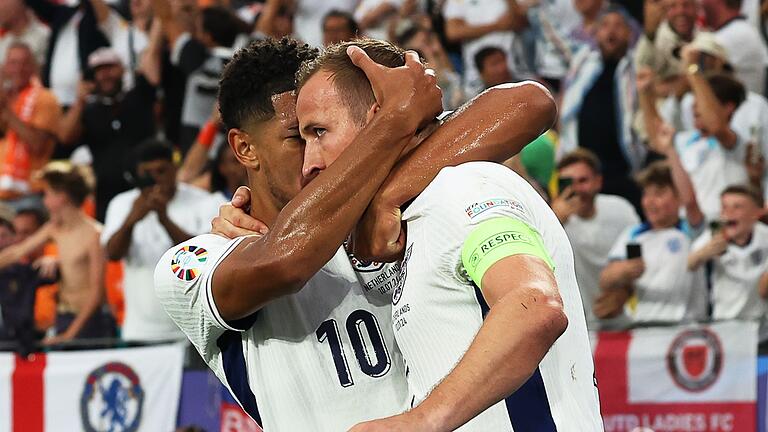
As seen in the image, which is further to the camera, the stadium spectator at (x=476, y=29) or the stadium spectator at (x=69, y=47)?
the stadium spectator at (x=69, y=47)

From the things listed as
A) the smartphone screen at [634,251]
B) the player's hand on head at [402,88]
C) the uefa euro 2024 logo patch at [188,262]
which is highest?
the player's hand on head at [402,88]

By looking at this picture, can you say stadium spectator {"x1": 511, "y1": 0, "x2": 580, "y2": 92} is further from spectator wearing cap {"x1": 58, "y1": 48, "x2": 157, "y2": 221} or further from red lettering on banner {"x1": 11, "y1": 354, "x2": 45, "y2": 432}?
red lettering on banner {"x1": 11, "y1": 354, "x2": 45, "y2": 432}

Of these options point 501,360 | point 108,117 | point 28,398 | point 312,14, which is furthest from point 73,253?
point 501,360

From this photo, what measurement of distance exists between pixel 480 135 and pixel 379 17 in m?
7.77

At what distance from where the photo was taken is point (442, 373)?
2.61m

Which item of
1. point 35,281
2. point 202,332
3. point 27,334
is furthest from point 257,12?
point 202,332

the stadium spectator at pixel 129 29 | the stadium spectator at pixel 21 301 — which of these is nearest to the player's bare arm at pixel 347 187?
the stadium spectator at pixel 21 301

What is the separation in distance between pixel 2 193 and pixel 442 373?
28.9ft

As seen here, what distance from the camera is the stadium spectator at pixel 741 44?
9.01 metres

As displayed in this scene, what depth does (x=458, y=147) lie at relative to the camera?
2.80 m

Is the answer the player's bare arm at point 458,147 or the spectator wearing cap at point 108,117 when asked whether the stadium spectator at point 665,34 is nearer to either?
the spectator wearing cap at point 108,117

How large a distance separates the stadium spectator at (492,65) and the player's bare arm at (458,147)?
694 cm

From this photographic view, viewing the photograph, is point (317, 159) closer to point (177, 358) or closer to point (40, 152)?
point (177, 358)

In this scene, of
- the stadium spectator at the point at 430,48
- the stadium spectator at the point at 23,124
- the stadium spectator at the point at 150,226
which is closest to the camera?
the stadium spectator at the point at 150,226
